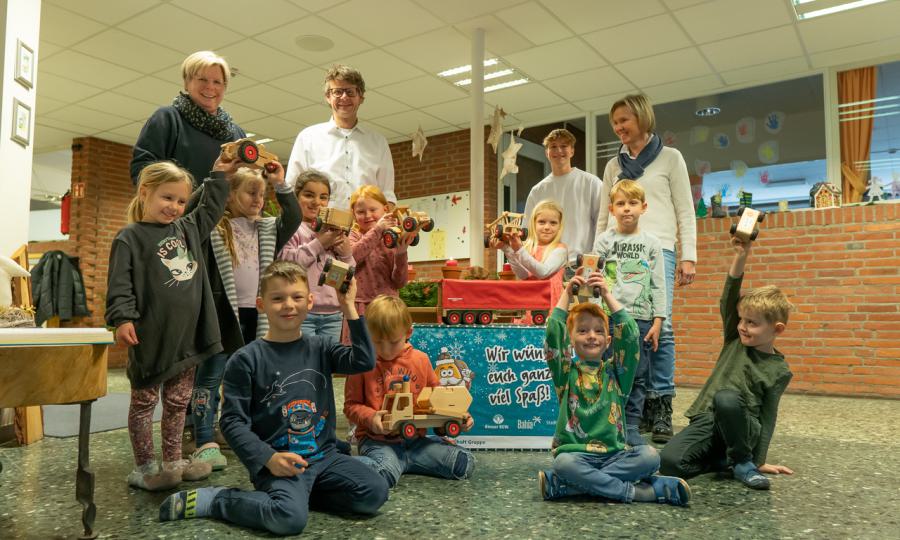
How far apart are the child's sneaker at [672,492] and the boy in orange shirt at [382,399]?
→ 26.4 inches

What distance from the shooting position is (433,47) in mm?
5352

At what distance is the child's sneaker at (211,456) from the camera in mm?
2215

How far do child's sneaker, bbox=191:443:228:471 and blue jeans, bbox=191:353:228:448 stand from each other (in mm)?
→ 58

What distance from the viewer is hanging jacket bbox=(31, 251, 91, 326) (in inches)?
258

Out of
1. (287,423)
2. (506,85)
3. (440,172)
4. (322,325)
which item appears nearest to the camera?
(287,423)

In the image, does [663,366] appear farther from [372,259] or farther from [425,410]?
[372,259]

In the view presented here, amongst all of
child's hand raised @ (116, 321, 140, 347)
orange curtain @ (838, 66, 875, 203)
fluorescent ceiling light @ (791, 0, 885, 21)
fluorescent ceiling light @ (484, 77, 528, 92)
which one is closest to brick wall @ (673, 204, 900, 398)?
orange curtain @ (838, 66, 875, 203)

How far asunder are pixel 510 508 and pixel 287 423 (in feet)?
2.38

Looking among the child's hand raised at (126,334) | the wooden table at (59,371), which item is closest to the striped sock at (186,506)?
the wooden table at (59,371)

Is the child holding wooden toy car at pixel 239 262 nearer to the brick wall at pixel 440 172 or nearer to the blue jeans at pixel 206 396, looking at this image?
the blue jeans at pixel 206 396

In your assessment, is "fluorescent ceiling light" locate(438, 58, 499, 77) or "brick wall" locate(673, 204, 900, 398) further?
"fluorescent ceiling light" locate(438, 58, 499, 77)

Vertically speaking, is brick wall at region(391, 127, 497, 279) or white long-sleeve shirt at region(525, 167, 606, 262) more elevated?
brick wall at region(391, 127, 497, 279)

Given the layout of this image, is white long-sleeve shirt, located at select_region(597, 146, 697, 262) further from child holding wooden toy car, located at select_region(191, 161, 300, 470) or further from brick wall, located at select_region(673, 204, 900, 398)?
brick wall, located at select_region(673, 204, 900, 398)

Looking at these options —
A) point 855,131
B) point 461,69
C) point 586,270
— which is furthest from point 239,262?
point 855,131
